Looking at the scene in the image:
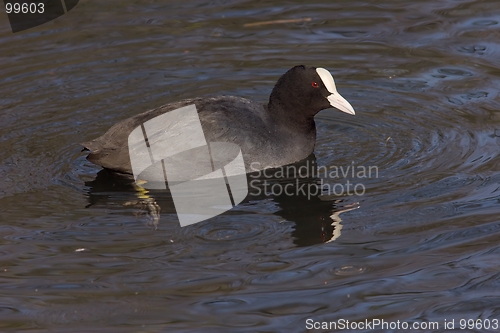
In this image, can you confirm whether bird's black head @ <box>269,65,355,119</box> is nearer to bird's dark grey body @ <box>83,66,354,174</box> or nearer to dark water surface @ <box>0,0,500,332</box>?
bird's dark grey body @ <box>83,66,354,174</box>

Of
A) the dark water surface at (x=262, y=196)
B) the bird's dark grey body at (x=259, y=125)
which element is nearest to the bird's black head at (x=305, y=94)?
the bird's dark grey body at (x=259, y=125)

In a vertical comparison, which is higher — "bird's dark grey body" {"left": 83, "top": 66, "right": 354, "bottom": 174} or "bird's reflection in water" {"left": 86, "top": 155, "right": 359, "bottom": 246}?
"bird's dark grey body" {"left": 83, "top": 66, "right": 354, "bottom": 174}

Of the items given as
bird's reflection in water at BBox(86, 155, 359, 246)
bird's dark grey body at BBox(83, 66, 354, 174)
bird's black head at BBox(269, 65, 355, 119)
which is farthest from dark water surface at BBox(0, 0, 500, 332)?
bird's black head at BBox(269, 65, 355, 119)

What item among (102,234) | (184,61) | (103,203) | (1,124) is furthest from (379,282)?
(184,61)

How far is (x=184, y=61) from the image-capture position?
8.61 m

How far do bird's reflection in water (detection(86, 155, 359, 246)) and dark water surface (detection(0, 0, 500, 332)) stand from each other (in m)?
0.02

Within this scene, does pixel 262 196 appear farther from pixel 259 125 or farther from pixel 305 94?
pixel 305 94

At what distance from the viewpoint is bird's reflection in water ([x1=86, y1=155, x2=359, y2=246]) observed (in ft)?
17.3

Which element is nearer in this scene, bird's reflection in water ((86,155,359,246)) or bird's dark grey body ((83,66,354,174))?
bird's reflection in water ((86,155,359,246))

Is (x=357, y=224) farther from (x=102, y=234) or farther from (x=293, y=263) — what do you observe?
(x=102, y=234)

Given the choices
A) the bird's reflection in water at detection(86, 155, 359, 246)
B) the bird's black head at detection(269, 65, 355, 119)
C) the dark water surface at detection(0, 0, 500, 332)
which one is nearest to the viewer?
the dark water surface at detection(0, 0, 500, 332)

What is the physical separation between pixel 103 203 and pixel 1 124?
1.99 meters

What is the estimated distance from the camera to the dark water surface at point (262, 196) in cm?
434

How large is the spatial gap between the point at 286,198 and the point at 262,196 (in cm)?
18
